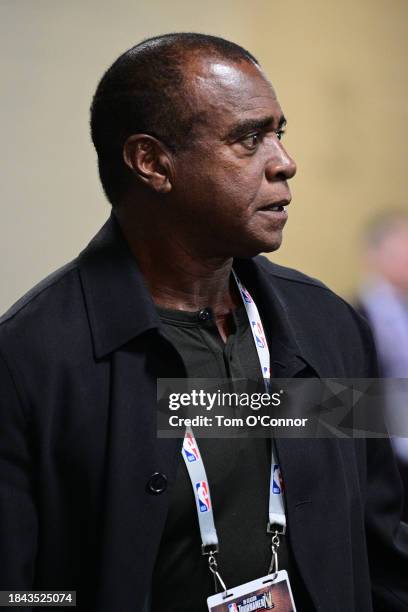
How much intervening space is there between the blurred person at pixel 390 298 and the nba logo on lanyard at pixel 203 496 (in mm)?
1104

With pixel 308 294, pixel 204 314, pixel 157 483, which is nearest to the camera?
pixel 157 483

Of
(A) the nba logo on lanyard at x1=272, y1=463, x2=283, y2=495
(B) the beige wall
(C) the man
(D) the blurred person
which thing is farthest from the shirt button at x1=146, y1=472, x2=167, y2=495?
→ (B) the beige wall

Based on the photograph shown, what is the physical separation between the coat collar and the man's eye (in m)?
0.24

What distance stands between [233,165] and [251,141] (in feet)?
0.14

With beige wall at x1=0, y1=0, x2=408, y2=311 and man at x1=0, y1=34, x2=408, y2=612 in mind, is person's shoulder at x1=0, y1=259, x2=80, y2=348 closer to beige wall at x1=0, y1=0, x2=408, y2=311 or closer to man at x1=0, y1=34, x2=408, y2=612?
man at x1=0, y1=34, x2=408, y2=612

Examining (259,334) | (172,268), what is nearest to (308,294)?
(259,334)

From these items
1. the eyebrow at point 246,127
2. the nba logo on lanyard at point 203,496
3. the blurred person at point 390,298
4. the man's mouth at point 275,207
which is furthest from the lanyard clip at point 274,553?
the blurred person at point 390,298

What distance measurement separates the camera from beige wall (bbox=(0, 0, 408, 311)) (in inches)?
113

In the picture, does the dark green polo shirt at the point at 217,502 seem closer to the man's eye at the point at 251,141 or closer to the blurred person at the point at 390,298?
the man's eye at the point at 251,141

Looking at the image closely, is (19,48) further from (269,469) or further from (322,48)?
(269,469)

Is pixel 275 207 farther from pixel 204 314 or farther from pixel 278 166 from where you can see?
pixel 204 314

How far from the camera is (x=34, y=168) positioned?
2.90 meters

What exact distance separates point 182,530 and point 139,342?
0.89 ft

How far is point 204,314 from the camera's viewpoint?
1.29 m
